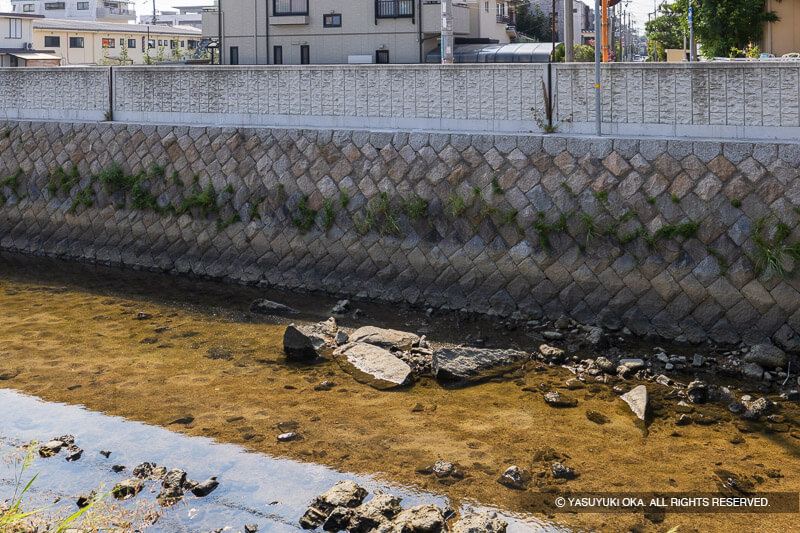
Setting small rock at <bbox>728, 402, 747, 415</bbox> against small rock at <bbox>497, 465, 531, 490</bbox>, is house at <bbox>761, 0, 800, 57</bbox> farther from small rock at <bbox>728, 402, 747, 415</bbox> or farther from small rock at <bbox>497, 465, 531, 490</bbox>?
small rock at <bbox>497, 465, 531, 490</bbox>

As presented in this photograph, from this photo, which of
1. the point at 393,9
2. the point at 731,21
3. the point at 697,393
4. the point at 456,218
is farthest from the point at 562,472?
the point at 393,9

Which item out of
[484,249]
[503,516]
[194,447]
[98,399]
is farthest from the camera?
[484,249]

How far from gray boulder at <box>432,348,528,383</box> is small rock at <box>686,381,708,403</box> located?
2.18 m

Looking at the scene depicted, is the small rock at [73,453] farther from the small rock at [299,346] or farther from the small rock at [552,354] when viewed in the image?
the small rock at [552,354]

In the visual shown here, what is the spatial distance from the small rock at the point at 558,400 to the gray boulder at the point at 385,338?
2.39 metres

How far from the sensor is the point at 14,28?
41156 mm

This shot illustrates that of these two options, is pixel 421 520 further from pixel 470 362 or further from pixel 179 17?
pixel 179 17

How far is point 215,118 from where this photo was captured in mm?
16781

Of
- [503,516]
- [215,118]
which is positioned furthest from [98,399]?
[215,118]

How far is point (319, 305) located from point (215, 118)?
17.1 feet

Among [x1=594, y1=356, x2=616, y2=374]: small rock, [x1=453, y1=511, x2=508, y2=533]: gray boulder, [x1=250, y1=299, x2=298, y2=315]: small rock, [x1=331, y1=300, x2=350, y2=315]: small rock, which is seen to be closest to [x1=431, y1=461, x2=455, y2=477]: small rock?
[x1=453, y1=511, x2=508, y2=533]: gray boulder

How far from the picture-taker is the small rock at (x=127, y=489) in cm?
742

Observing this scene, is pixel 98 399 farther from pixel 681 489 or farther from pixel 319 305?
pixel 681 489

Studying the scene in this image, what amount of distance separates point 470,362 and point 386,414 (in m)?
1.65
